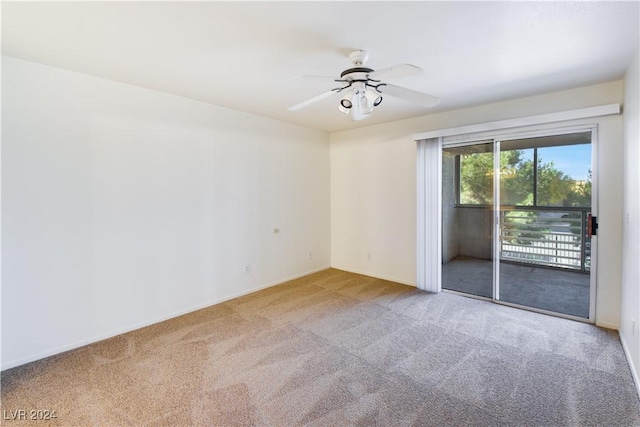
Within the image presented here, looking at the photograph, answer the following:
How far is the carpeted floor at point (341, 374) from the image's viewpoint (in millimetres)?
1895

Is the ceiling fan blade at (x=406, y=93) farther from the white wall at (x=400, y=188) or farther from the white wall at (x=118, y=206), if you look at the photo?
the white wall at (x=118, y=206)

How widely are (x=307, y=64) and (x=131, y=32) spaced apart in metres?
1.24

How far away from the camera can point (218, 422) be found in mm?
1840

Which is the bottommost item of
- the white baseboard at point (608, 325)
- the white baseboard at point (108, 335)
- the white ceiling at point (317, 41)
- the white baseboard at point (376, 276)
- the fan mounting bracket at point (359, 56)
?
the white baseboard at point (608, 325)

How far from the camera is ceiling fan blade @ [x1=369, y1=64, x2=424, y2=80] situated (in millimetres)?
1879

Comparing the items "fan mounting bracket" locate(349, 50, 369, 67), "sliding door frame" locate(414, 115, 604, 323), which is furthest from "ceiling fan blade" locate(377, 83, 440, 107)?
"sliding door frame" locate(414, 115, 604, 323)

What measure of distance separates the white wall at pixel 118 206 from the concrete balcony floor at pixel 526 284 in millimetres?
2690

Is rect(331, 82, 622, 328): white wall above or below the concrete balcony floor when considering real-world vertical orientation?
above

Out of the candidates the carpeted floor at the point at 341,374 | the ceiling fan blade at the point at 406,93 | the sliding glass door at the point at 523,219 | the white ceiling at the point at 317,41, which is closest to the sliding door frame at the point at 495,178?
the sliding glass door at the point at 523,219

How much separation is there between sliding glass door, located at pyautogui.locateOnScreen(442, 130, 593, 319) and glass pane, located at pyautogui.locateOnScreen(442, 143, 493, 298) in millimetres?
13

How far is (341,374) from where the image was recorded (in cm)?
229

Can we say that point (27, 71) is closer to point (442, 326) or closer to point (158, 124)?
point (158, 124)

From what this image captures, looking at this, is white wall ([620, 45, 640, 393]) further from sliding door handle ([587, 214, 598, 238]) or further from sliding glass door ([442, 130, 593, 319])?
sliding glass door ([442, 130, 593, 319])

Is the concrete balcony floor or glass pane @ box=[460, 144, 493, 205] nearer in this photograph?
the concrete balcony floor
